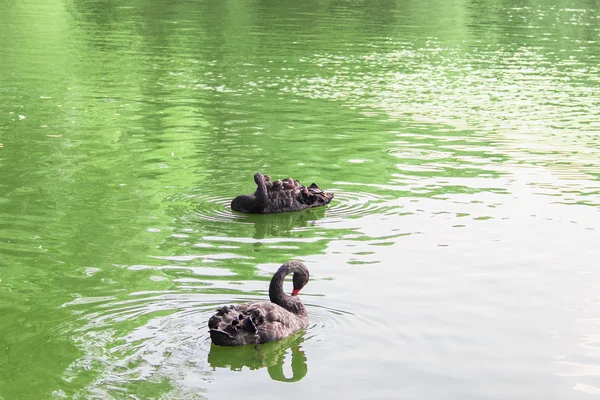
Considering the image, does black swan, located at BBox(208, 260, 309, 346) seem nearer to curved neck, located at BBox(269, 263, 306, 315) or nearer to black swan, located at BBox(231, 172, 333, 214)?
curved neck, located at BBox(269, 263, 306, 315)

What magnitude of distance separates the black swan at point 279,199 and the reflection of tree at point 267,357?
5.86 metres

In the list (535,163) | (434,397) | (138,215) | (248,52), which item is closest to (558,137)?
(535,163)

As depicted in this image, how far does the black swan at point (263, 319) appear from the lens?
10.3m

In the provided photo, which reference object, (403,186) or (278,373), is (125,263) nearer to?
(278,373)

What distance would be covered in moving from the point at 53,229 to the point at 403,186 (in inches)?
257

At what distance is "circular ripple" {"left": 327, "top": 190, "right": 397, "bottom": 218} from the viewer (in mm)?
17000

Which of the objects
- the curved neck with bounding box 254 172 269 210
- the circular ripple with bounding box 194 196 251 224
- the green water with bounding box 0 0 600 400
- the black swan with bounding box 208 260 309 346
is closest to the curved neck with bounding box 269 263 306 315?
the black swan with bounding box 208 260 309 346

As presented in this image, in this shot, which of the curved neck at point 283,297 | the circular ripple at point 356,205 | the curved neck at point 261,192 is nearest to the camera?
the curved neck at point 283,297

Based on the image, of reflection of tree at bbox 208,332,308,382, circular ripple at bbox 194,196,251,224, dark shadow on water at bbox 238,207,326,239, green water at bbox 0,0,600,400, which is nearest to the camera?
reflection of tree at bbox 208,332,308,382

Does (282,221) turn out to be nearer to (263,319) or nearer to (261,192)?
(261,192)

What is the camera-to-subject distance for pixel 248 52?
1626 inches

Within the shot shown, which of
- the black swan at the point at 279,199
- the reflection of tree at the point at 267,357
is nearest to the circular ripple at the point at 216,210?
the black swan at the point at 279,199

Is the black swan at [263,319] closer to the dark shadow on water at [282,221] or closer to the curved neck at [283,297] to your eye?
the curved neck at [283,297]

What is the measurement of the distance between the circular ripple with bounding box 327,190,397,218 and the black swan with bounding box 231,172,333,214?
0.34 metres
